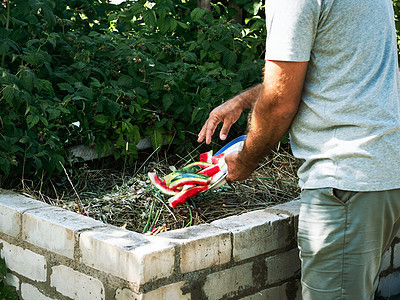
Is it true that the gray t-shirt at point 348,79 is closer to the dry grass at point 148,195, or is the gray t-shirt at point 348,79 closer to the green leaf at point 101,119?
the dry grass at point 148,195

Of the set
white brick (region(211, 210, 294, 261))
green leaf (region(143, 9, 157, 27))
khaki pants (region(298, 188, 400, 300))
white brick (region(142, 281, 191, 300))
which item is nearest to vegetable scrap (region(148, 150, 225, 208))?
white brick (region(211, 210, 294, 261))

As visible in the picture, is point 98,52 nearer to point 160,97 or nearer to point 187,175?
point 160,97

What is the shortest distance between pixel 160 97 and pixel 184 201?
1.00 m

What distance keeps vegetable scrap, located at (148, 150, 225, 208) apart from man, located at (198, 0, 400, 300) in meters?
0.98

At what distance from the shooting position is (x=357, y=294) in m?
2.20

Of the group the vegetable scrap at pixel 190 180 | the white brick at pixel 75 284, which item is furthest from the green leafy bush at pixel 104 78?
the white brick at pixel 75 284

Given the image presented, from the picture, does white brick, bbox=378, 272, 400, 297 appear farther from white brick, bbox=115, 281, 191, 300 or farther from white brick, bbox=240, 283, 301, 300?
white brick, bbox=115, 281, 191, 300

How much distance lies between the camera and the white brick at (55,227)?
9.43 feet

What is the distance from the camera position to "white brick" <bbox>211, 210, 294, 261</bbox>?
9.55ft

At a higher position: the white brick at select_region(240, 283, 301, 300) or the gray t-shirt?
the gray t-shirt

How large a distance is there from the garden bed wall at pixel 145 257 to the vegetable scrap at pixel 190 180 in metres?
0.25

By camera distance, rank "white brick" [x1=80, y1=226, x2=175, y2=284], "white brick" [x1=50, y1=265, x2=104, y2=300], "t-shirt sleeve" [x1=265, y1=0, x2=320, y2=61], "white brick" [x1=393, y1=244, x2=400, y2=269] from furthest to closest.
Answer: "white brick" [x1=393, y1=244, x2=400, y2=269]
"white brick" [x1=50, y1=265, x2=104, y2=300]
"white brick" [x1=80, y1=226, x2=175, y2=284]
"t-shirt sleeve" [x1=265, y1=0, x2=320, y2=61]

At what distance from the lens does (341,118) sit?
2.16 meters

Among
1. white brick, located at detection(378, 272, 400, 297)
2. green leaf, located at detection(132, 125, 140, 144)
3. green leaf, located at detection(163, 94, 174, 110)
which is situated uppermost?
green leaf, located at detection(163, 94, 174, 110)
